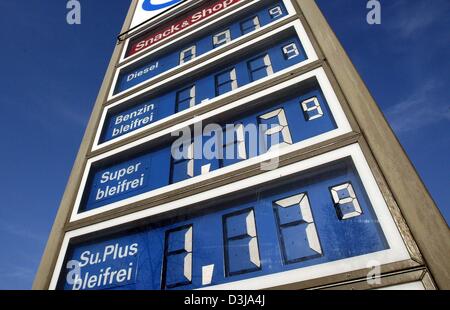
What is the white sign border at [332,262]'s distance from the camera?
7.21 feet

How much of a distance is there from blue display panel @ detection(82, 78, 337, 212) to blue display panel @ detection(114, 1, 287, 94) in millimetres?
2073

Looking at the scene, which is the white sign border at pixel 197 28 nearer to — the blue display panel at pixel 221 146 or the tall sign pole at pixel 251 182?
the tall sign pole at pixel 251 182

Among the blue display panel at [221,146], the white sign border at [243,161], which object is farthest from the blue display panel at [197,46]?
the blue display panel at [221,146]

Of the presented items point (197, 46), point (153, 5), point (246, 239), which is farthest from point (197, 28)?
point (246, 239)

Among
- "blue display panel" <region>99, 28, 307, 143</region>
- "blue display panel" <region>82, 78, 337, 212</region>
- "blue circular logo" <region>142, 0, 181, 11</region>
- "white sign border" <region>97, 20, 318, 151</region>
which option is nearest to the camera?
"blue display panel" <region>82, 78, 337, 212</region>

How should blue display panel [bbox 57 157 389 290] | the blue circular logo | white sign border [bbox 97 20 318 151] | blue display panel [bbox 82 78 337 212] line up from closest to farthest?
blue display panel [bbox 57 157 389 290] → blue display panel [bbox 82 78 337 212] → white sign border [bbox 97 20 318 151] → the blue circular logo

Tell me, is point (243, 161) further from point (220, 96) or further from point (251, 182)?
point (220, 96)

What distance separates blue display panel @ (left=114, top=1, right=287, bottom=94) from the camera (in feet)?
17.8

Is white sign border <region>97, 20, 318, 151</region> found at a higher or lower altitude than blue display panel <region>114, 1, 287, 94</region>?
lower

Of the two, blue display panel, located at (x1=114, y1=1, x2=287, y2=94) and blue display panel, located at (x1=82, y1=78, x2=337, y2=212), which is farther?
blue display panel, located at (x1=114, y1=1, x2=287, y2=94)

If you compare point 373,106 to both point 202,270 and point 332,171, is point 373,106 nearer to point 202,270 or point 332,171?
point 332,171

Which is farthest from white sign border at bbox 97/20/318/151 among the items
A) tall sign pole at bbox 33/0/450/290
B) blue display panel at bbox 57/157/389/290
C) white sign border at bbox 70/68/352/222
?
blue display panel at bbox 57/157/389/290

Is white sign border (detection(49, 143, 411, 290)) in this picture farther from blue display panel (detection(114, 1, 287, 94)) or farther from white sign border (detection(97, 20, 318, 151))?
blue display panel (detection(114, 1, 287, 94))
